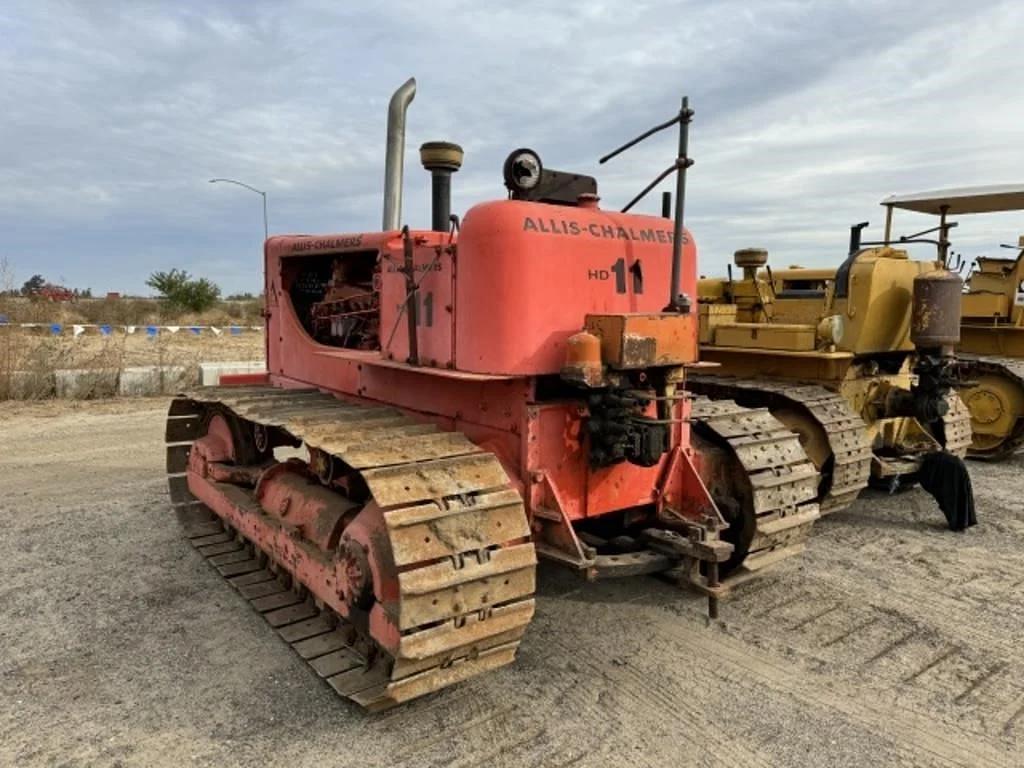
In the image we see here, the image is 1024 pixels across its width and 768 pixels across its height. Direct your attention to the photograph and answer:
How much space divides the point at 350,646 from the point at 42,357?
11.9 meters

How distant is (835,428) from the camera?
654cm

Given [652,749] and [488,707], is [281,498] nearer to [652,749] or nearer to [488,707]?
[488,707]

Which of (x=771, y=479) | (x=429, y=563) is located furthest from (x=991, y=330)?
(x=429, y=563)

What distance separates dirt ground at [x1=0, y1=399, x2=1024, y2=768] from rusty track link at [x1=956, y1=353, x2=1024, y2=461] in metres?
4.36

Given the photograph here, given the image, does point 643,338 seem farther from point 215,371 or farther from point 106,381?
point 106,381

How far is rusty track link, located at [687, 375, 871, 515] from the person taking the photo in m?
6.41

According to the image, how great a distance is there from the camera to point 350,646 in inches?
155

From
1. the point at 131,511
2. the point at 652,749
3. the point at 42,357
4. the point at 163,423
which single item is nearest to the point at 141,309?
the point at 42,357

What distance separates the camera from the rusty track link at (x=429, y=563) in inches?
122

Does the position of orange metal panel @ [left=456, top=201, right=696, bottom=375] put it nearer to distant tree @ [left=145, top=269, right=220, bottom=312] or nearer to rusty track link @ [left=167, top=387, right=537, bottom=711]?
rusty track link @ [left=167, top=387, right=537, bottom=711]

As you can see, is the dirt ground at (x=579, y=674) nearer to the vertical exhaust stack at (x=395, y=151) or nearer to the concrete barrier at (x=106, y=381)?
the vertical exhaust stack at (x=395, y=151)

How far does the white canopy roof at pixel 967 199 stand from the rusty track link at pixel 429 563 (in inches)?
296

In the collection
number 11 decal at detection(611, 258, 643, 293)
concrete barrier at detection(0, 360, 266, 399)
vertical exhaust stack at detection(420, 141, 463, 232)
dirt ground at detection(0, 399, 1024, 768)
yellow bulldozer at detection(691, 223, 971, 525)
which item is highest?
vertical exhaust stack at detection(420, 141, 463, 232)

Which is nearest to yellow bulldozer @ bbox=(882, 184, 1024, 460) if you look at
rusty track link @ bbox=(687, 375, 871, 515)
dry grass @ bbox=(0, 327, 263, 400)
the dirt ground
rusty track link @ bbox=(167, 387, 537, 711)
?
rusty track link @ bbox=(687, 375, 871, 515)
